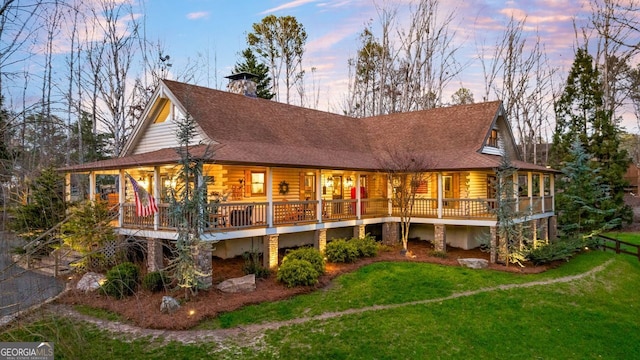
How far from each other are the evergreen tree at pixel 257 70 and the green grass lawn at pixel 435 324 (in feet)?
86.7

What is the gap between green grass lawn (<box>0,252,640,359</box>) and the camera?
9500mm

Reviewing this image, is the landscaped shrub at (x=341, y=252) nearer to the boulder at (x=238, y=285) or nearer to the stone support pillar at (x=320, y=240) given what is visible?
the stone support pillar at (x=320, y=240)

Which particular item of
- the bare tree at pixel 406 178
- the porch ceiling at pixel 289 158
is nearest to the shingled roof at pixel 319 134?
the porch ceiling at pixel 289 158

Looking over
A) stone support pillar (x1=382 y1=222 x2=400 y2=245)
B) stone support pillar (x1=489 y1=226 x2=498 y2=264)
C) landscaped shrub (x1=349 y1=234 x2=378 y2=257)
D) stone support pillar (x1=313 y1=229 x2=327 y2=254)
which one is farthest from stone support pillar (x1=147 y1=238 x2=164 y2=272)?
stone support pillar (x1=489 y1=226 x2=498 y2=264)

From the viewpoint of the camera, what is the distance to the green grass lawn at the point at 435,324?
9.50 meters

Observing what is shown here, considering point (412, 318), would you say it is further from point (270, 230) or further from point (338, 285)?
point (270, 230)

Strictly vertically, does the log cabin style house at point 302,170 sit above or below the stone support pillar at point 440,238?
above

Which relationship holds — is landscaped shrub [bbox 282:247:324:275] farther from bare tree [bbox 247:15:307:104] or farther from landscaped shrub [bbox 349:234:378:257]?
bare tree [bbox 247:15:307:104]

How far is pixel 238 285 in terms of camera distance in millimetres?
13305

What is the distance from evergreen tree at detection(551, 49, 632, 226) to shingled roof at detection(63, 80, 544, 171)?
11.4 meters

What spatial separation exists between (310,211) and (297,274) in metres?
4.84

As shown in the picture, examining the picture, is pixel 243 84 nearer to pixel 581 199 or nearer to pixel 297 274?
pixel 297 274

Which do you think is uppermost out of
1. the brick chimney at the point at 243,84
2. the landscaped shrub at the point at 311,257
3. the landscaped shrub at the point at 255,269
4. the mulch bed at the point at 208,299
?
the brick chimney at the point at 243,84

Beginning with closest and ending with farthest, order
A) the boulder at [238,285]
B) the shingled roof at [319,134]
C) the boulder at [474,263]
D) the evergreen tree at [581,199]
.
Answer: the boulder at [238,285], the shingled roof at [319,134], the boulder at [474,263], the evergreen tree at [581,199]
